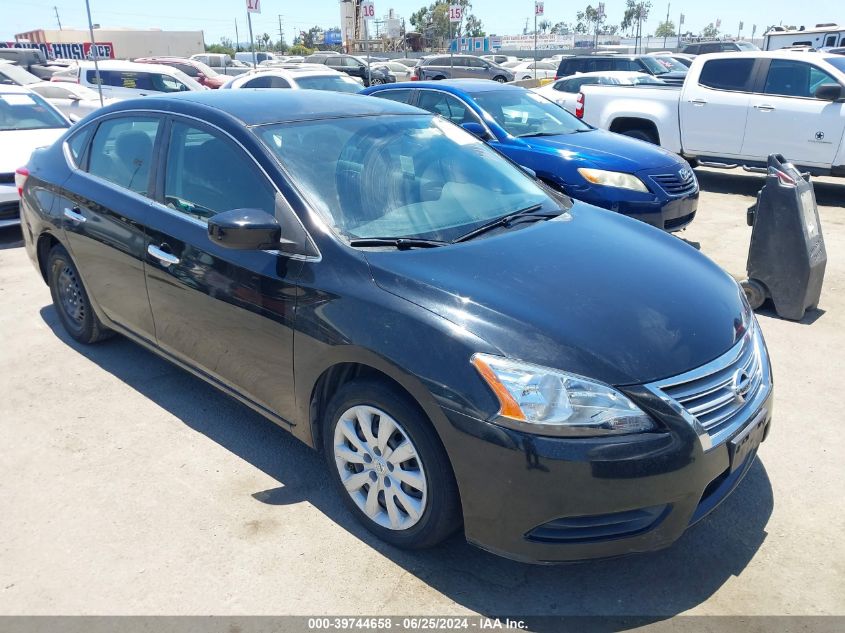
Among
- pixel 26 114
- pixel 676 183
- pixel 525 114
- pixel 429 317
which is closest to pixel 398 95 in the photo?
pixel 525 114

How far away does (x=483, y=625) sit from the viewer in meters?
2.54

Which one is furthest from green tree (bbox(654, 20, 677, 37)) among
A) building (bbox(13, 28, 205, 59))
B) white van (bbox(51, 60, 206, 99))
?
white van (bbox(51, 60, 206, 99))

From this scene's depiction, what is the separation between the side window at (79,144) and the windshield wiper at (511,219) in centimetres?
273

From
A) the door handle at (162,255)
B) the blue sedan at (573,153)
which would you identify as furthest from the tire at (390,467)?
the blue sedan at (573,153)

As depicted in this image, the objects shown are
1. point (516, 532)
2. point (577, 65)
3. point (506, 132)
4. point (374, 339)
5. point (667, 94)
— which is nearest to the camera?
point (516, 532)

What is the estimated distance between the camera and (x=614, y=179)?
22.1 feet

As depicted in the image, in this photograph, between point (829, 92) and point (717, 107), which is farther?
point (717, 107)

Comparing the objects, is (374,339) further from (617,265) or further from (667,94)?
(667,94)

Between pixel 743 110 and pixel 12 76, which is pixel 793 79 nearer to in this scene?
pixel 743 110

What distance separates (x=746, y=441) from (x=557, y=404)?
2.70 ft

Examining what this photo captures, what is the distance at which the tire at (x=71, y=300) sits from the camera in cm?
466

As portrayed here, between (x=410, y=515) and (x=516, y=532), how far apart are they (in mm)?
478

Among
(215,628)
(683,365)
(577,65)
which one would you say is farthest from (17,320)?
(577,65)

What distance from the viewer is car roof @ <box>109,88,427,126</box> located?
3547 mm
